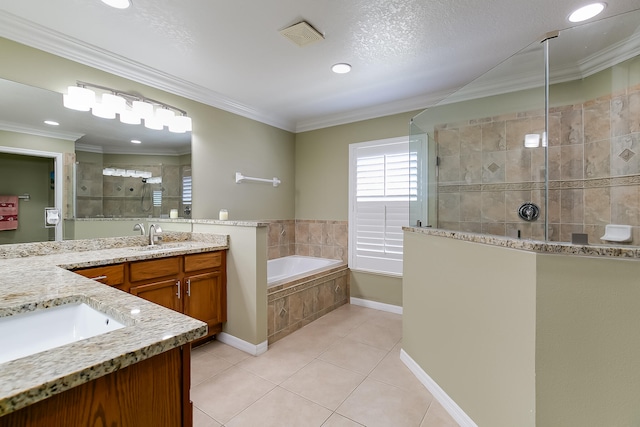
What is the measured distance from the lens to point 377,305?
3566 millimetres

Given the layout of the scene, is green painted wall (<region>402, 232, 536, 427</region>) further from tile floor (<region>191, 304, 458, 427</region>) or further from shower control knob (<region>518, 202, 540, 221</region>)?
Result: shower control knob (<region>518, 202, 540, 221</region>)

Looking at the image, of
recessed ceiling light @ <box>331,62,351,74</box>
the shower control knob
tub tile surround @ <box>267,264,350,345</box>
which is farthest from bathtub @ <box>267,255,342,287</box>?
recessed ceiling light @ <box>331,62,351,74</box>

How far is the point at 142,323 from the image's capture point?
78cm

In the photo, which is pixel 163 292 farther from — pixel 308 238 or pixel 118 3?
pixel 308 238

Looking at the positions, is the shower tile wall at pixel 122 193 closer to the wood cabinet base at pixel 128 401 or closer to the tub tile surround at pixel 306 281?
the tub tile surround at pixel 306 281

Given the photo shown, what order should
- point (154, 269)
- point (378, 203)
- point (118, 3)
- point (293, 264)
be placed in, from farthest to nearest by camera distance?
1. point (293, 264)
2. point (378, 203)
3. point (154, 269)
4. point (118, 3)

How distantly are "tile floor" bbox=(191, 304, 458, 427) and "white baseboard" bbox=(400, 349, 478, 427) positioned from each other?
35 millimetres

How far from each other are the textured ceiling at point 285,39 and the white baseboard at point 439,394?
238 cm

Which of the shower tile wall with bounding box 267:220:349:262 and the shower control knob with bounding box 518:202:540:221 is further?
the shower tile wall with bounding box 267:220:349:262

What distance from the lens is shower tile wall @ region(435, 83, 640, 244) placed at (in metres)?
2.12

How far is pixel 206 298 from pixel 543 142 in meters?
3.03

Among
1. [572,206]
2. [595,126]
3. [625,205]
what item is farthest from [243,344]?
[595,126]

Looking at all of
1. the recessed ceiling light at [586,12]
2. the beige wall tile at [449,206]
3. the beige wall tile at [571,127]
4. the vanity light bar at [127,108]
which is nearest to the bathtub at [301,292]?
the beige wall tile at [449,206]

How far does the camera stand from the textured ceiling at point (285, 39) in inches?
70.7
